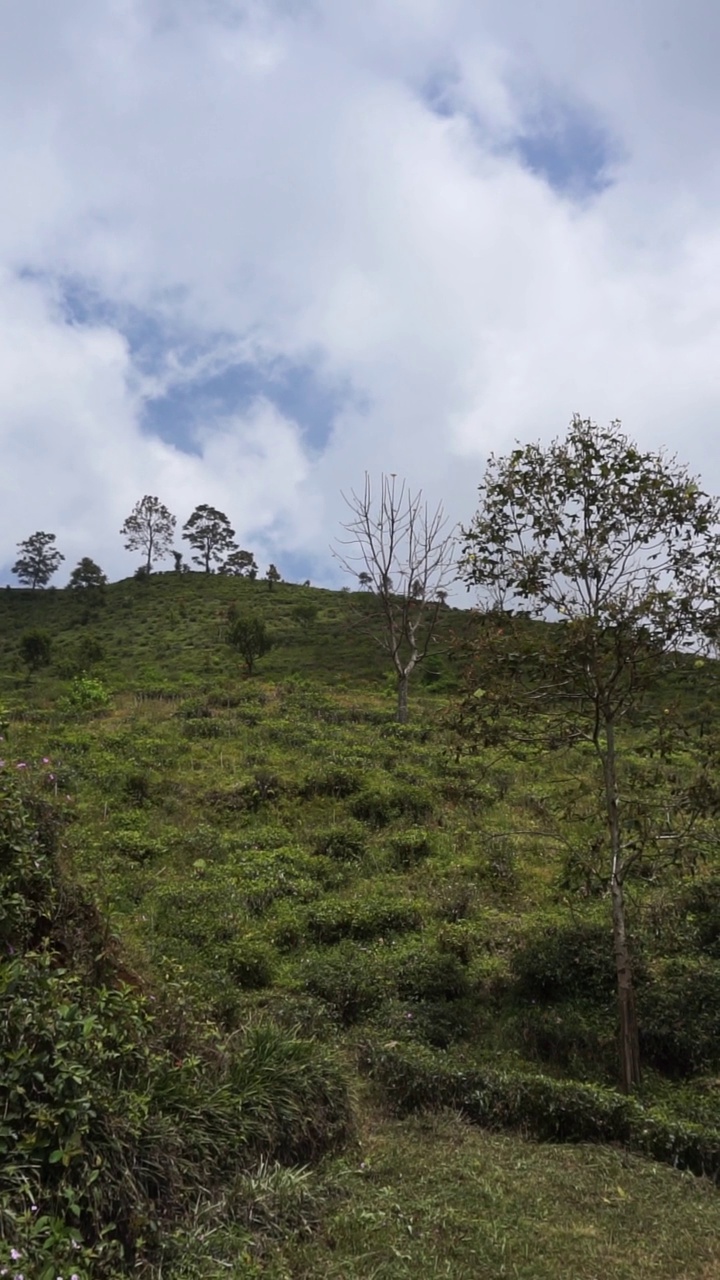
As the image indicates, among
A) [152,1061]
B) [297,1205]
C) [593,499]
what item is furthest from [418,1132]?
[593,499]

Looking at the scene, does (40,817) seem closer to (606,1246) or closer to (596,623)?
(606,1246)

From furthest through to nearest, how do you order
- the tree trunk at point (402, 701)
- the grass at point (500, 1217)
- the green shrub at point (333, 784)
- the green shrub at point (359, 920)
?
the tree trunk at point (402, 701), the green shrub at point (333, 784), the green shrub at point (359, 920), the grass at point (500, 1217)

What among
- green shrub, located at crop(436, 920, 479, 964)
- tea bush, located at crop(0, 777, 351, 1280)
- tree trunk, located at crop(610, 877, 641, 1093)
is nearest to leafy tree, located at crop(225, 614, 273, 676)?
green shrub, located at crop(436, 920, 479, 964)

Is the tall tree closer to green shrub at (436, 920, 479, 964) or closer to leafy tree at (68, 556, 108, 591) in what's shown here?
leafy tree at (68, 556, 108, 591)

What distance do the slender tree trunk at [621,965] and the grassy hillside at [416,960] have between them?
213mm

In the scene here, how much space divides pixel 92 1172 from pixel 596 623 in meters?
5.96

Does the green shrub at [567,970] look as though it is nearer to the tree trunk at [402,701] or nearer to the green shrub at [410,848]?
the green shrub at [410,848]

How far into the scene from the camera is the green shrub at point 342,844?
478 inches

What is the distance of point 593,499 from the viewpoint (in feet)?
26.3

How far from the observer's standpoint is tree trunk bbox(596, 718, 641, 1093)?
6.85 meters

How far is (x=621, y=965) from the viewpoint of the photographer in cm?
723

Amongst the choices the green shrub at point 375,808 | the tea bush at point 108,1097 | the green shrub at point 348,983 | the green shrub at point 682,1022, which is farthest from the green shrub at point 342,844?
the tea bush at point 108,1097

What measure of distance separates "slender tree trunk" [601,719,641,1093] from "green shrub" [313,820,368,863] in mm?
5142

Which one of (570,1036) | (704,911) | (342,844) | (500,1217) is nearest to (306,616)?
(342,844)
